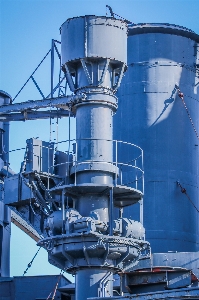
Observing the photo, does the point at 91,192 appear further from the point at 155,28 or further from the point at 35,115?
the point at 155,28

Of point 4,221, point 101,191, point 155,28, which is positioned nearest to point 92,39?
point 101,191

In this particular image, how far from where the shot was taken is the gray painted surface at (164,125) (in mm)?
41406

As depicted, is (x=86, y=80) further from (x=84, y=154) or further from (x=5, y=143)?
(x=5, y=143)

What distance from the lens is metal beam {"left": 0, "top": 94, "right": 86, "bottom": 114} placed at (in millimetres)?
31823

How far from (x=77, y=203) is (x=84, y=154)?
1.85 metres

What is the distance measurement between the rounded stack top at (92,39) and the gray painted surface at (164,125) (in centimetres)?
1089

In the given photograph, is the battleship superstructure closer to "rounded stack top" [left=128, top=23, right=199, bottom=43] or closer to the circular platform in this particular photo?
the circular platform

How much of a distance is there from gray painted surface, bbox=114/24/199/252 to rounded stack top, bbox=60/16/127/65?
10891 millimetres

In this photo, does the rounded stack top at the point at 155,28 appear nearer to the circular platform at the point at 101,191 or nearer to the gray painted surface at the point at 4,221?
the gray painted surface at the point at 4,221

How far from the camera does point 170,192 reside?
41.8 metres

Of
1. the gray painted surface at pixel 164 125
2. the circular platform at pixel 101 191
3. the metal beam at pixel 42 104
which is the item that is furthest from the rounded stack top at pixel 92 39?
the gray painted surface at pixel 164 125

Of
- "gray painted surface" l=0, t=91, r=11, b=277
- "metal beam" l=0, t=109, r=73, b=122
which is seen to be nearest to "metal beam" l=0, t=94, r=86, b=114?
"metal beam" l=0, t=109, r=73, b=122

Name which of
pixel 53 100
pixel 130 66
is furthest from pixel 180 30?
pixel 53 100

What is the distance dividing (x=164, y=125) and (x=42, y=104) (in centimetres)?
991
